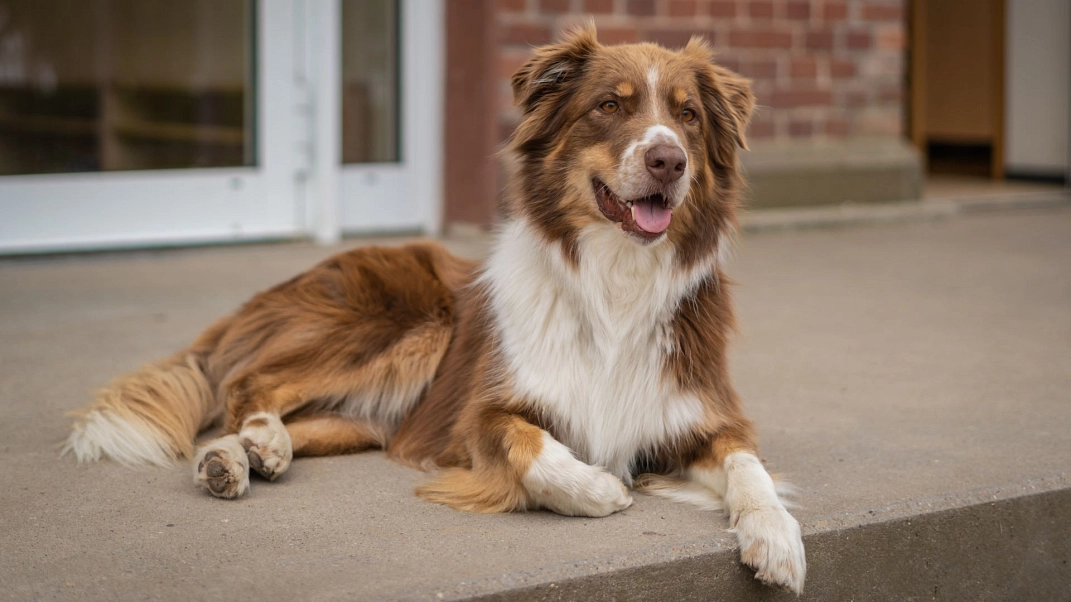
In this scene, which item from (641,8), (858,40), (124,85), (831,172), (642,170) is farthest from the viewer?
(858,40)

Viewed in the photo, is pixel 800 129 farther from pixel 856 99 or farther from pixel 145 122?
pixel 145 122

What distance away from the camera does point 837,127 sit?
8.47m

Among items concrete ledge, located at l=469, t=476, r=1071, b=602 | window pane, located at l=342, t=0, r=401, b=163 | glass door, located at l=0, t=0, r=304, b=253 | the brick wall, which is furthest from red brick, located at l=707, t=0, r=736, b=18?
concrete ledge, located at l=469, t=476, r=1071, b=602

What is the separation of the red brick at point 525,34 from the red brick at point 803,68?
1.96 metres

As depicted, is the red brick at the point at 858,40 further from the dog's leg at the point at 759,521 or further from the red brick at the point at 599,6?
the dog's leg at the point at 759,521

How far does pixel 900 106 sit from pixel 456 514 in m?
6.70

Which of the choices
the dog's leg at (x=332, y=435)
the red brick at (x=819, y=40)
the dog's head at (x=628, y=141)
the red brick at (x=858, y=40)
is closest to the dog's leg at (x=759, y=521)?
the dog's head at (x=628, y=141)

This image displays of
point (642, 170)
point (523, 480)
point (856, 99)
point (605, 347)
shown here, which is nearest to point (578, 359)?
point (605, 347)

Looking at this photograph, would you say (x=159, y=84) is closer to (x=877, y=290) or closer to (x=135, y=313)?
(x=135, y=313)

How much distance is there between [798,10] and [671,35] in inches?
43.6

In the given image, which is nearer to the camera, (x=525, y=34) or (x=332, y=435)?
(x=332, y=435)

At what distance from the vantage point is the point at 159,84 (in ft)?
21.9

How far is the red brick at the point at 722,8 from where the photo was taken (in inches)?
306

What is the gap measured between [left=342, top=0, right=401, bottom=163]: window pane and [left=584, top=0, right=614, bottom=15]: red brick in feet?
3.94
